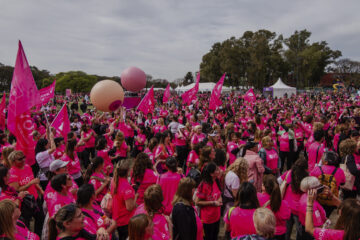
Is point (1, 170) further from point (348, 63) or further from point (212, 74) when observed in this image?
point (348, 63)

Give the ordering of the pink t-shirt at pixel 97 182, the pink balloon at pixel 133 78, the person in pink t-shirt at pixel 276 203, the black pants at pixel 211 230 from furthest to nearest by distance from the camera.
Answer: the pink balloon at pixel 133 78, the pink t-shirt at pixel 97 182, the black pants at pixel 211 230, the person in pink t-shirt at pixel 276 203

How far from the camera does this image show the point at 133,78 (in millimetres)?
20250

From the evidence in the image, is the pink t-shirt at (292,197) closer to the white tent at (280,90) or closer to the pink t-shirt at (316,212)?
the pink t-shirt at (316,212)

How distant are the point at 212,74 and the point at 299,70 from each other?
1966 cm

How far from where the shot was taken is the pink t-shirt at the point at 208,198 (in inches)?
145

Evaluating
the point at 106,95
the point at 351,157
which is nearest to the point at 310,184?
the point at 351,157

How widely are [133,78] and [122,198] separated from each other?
57.8 ft

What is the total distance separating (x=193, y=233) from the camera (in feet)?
9.60

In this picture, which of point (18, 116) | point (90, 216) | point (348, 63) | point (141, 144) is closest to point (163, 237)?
point (90, 216)

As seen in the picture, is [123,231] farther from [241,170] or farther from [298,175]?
[298,175]

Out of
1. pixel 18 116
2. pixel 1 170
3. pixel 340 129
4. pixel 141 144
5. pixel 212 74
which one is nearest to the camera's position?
pixel 1 170

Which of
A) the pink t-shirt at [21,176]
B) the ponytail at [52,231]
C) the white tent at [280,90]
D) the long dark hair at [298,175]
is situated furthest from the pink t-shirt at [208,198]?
the white tent at [280,90]

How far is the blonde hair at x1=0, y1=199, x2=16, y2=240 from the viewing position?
2.31m

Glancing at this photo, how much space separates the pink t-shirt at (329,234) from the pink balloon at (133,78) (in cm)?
1899
